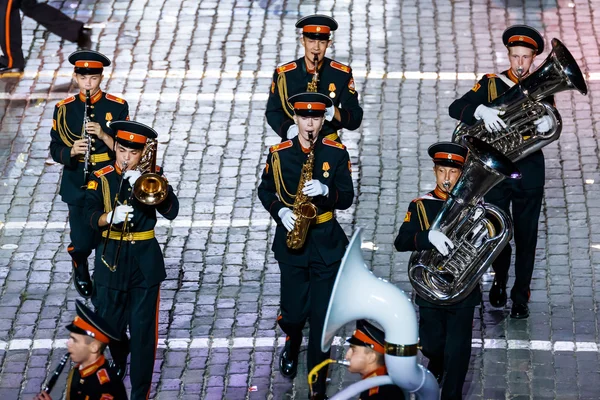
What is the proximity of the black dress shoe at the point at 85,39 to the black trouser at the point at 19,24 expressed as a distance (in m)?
0.08

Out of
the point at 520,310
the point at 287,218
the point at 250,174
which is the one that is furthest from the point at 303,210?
the point at 250,174

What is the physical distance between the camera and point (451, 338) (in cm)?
909

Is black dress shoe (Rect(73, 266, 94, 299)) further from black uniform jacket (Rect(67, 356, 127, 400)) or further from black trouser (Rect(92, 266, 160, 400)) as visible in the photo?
black uniform jacket (Rect(67, 356, 127, 400))

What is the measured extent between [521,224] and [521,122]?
3.09ft

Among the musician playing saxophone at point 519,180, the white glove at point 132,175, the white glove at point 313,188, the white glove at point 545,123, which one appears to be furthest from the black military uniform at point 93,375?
the white glove at point 545,123

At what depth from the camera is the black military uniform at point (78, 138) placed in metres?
10.5

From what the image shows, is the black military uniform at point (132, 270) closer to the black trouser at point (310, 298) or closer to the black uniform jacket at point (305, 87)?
the black trouser at point (310, 298)

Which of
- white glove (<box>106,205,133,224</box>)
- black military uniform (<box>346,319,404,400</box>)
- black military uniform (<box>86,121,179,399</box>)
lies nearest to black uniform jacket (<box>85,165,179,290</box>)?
black military uniform (<box>86,121,179,399</box>)

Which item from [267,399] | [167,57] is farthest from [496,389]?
[167,57]

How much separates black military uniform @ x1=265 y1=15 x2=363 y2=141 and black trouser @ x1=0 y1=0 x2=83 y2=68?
495 cm

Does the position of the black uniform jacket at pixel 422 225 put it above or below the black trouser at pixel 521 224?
above

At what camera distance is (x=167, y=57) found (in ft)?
49.0

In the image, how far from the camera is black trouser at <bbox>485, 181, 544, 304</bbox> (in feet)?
33.4

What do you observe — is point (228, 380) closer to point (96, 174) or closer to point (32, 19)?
point (96, 174)
